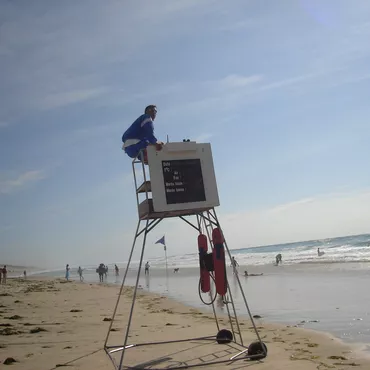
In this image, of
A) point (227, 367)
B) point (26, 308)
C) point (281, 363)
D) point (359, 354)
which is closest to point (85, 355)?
point (227, 367)

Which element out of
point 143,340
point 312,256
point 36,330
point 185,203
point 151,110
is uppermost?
point 151,110

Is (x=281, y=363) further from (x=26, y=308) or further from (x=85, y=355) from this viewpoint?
(x=26, y=308)

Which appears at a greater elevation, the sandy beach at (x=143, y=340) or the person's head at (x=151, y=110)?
the person's head at (x=151, y=110)

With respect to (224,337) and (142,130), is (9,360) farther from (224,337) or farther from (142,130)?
(142,130)

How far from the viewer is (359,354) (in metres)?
6.09

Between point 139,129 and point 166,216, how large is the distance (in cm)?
139

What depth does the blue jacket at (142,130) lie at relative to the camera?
20.1 feet

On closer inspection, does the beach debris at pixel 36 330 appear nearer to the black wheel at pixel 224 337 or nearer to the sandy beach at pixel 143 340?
the sandy beach at pixel 143 340

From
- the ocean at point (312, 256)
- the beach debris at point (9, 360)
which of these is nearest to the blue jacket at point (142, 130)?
the beach debris at point (9, 360)

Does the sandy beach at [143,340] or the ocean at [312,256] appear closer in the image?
the sandy beach at [143,340]

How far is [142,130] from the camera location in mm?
6199

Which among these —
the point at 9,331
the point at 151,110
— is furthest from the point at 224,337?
the point at 9,331

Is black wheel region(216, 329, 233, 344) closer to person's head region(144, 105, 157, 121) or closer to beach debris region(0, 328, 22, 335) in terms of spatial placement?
person's head region(144, 105, 157, 121)

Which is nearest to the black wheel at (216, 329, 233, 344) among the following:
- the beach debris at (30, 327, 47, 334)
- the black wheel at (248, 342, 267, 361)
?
the black wheel at (248, 342, 267, 361)
